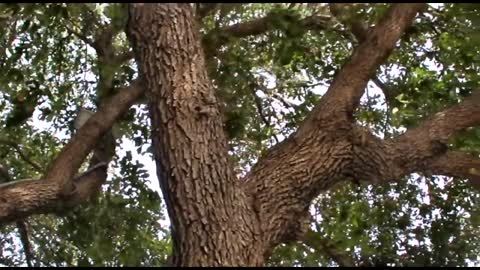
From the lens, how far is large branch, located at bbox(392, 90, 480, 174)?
3.80 meters

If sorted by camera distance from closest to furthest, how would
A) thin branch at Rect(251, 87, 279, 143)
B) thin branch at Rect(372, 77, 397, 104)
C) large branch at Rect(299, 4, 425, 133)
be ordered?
large branch at Rect(299, 4, 425, 133) < thin branch at Rect(372, 77, 397, 104) < thin branch at Rect(251, 87, 279, 143)

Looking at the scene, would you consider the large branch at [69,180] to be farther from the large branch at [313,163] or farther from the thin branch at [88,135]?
the large branch at [313,163]

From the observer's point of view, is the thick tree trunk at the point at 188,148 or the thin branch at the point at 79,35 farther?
the thin branch at the point at 79,35

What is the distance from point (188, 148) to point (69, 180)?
4.92 feet

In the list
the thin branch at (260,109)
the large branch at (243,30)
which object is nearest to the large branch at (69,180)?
the large branch at (243,30)

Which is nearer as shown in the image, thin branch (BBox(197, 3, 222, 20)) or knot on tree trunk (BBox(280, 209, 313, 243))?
knot on tree trunk (BBox(280, 209, 313, 243))

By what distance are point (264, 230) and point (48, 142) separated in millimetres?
2932

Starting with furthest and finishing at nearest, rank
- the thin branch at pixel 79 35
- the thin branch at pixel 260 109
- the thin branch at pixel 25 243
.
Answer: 1. the thin branch at pixel 260 109
2. the thin branch at pixel 25 243
3. the thin branch at pixel 79 35

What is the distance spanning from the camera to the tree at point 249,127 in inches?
124

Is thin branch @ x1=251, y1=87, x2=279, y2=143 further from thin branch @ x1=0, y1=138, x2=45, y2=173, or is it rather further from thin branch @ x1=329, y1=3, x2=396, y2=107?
thin branch @ x1=0, y1=138, x2=45, y2=173

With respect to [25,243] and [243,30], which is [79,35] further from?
[25,243]

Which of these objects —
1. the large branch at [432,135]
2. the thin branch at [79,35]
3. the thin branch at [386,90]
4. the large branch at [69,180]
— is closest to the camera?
the large branch at [432,135]

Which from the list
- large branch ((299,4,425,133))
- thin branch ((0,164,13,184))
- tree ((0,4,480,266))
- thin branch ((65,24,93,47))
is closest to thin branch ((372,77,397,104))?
tree ((0,4,480,266))

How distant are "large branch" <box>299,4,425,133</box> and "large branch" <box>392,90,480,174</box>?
0.34 meters
